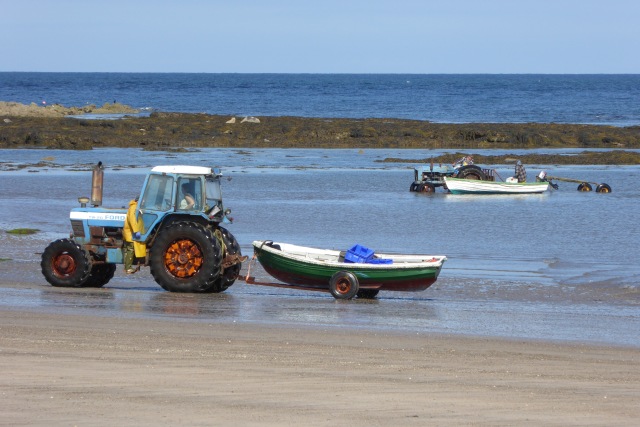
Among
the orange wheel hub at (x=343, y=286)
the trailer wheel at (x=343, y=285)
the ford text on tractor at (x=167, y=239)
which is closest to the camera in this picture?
the ford text on tractor at (x=167, y=239)

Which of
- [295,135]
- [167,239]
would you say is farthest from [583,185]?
[295,135]

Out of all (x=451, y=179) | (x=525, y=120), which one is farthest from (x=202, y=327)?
(x=525, y=120)

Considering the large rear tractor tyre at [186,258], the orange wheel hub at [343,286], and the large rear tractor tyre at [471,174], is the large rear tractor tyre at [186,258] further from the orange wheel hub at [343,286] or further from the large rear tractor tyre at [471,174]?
the large rear tractor tyre at [471,174]

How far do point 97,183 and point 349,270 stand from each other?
384 cm

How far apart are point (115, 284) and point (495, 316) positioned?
617 cm

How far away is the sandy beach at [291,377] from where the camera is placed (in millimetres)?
A: 7949

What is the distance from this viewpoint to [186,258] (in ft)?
46.6

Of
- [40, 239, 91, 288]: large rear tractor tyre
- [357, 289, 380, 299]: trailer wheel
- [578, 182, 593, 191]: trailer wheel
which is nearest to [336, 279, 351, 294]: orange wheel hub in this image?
[357, 289, 380, 299]: trailer wheel

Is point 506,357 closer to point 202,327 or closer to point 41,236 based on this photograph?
point 202,327

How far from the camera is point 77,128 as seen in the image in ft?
182

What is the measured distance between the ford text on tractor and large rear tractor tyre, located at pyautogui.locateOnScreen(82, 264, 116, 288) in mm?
39

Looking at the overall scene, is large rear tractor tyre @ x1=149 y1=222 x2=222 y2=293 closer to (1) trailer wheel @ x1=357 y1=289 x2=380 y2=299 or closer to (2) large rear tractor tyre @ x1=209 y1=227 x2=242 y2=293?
(2) large rear tractor tyre @ x1=209 y1=227 x2=242 y2=293

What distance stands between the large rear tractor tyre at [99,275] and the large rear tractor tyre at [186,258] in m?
1.19

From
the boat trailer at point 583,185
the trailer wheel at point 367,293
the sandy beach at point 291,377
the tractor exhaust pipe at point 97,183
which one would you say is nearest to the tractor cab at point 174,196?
the tractor exhaust pipe at point 97,183
